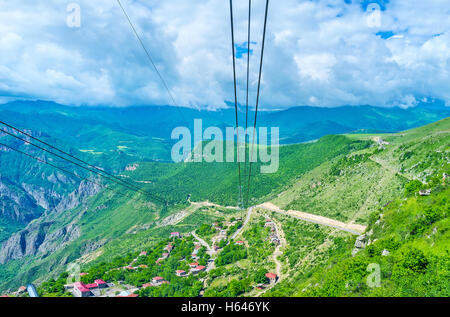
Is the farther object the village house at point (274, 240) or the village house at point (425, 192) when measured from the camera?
the village house at point (274, 240)

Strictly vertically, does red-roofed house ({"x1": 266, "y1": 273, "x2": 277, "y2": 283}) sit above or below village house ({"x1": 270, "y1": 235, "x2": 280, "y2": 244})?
below

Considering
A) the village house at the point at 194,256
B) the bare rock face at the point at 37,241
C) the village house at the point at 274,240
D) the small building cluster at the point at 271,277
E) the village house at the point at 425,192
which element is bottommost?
the bare rock face at the point at 37,241

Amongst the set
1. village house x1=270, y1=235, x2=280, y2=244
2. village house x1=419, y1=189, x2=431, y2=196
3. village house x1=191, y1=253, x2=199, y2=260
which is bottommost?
village house x1=191, y1=253, x2=199, y2=260

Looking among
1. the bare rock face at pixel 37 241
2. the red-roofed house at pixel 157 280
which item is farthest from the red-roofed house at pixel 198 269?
the bare rock face at pixel 37 241

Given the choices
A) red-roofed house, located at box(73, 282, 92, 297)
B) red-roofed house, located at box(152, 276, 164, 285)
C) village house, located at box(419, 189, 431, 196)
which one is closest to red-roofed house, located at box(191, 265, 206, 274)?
red-roofed house, located at box(152, 276, 164, 285)

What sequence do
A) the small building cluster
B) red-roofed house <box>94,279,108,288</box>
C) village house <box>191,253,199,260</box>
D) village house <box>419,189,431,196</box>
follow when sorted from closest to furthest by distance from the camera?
1. village house <box>419,189,431,196</box>
2. the small building cluster
3. red-roofed house <box>94,279,108,288</box>
4. village house <box>191,253,199,260</box>

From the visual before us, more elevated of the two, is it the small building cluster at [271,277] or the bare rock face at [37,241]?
the small building cluster at [271,277]

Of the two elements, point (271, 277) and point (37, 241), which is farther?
point (37, 241)

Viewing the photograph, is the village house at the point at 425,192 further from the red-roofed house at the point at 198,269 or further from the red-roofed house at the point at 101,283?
the red-roofed house at the point at 101,283

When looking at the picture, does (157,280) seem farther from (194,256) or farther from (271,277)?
(271,277)

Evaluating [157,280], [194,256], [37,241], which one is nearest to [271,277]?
[157,280]

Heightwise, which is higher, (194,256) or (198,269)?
(194,256)

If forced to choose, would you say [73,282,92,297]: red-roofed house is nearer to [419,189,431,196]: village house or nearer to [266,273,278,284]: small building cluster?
[266,273,278,284]: small building cluster
